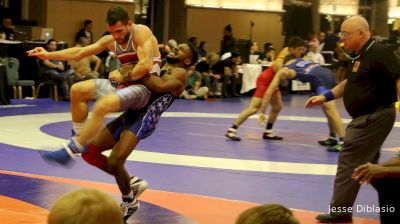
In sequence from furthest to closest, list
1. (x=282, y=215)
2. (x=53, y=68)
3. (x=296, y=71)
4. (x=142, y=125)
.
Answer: (x=53, y=68) < (x=296, y=71) < (x=142, y=125) < (x=282, y=215)

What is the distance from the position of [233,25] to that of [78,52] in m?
19.4

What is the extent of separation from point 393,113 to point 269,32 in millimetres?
20622

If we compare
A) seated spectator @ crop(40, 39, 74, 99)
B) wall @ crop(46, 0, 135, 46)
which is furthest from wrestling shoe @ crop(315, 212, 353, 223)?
wall @ crop(46, 0, 135, 46)

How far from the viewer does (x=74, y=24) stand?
20875 mm

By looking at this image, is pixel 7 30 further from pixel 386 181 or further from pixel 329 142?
pixel 386 181

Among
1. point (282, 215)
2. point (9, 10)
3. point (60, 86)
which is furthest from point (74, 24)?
point (282, 215)

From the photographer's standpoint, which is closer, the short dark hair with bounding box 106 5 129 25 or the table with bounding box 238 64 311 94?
the short dark hair with bounding box 106 5 129 25

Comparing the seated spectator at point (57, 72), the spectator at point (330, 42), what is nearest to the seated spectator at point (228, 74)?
the seated spectator at point (57, 72)

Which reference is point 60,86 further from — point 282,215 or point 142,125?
point 282,215

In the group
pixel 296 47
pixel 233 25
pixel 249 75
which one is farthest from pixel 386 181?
pixel 233 25

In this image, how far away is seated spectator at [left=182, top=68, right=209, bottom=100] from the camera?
17766 millimetres

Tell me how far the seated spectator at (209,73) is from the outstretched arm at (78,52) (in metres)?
11.7

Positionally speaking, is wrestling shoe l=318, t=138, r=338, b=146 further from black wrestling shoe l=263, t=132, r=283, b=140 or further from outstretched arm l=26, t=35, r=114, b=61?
outstretched arm l=26, t=35, r=114, b=61

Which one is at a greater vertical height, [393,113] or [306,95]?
[393,113]
